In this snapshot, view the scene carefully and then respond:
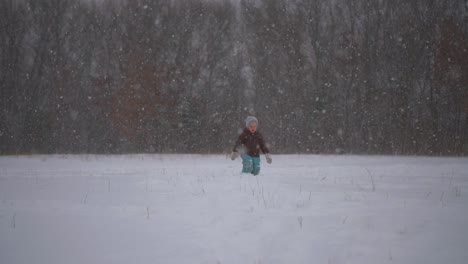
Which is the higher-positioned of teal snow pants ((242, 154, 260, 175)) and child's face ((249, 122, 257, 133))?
child's face ((249, 122, 257, 133))

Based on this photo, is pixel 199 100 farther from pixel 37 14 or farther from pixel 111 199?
pixel 111 199

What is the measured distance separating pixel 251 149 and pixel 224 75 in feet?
60.5

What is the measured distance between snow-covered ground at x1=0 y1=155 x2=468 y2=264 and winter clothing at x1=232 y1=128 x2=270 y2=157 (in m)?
2.89

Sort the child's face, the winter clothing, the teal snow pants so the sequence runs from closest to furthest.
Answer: the teal snow pants → the winter clothing → the child's face

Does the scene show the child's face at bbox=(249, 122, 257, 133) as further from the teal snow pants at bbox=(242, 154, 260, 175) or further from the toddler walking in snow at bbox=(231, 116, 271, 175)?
the teal snow pants at bbox=(242, 154, 260, 175)

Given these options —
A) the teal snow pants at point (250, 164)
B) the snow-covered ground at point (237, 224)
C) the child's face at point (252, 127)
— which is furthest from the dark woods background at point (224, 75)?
the snow-covered ground at point (237, 224)

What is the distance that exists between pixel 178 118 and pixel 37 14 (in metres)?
13.2

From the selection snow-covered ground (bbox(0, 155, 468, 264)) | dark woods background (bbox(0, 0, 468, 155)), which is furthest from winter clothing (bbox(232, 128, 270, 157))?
dark woods background (bbox(0, 0, 468, 155))

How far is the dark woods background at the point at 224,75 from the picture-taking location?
80.8 ft

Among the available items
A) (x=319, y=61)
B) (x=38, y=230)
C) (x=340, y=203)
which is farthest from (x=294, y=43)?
(x=38, y=230)

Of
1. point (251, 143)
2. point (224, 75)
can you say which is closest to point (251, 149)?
point (251, 143)

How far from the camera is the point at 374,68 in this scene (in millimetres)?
25391

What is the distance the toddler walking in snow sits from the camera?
32.8 ft

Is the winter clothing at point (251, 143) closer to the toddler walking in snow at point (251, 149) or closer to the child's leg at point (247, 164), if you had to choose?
the toddler walking in snow at point (251, 149)
